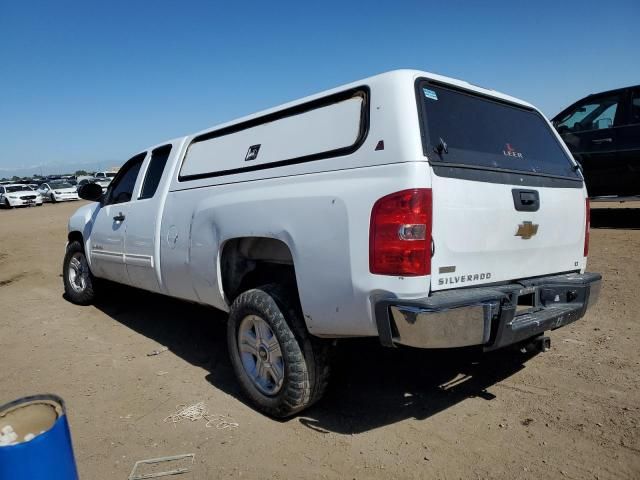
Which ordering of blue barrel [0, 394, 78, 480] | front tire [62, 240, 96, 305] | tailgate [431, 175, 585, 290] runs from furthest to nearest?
front tire [62, 240, 96, 305] < tailgate [431, 175, 585, 290] < blue barrel [0, 394, 78, 480]

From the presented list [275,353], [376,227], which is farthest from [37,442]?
[376,227]

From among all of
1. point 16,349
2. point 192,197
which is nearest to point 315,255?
point 192,197

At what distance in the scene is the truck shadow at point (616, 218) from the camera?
8.21 meters

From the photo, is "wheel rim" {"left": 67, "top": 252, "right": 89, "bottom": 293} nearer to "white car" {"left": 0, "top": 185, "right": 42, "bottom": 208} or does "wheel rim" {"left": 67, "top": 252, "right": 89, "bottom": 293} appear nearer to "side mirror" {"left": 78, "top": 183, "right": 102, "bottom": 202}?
"side mirror" {"left": 78, "top": 183, "right": 102, "bottom": 202}

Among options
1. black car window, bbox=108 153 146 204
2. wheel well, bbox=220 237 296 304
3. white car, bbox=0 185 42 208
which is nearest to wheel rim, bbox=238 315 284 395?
wheel well, bbox=220 237 296 304

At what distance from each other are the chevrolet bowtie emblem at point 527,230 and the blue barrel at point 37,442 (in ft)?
8.20

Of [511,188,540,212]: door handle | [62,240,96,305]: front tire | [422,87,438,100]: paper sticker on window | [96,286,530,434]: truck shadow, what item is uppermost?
[422,87,438,100]: paper sticker on window

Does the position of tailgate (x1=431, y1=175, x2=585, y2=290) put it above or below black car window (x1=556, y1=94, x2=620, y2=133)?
below

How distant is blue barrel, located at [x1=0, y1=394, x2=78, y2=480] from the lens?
64.2 inches

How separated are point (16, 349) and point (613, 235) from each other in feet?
26.3

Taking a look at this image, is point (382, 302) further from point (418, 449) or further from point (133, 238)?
point (133, 238)

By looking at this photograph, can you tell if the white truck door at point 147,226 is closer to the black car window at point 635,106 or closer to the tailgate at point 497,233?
the tailgate at point 497,233

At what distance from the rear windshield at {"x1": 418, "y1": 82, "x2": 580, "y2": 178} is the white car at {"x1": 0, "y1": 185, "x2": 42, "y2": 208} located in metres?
31.9

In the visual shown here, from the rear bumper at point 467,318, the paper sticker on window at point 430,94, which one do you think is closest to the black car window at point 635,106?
the rear bumper at point 467,318
